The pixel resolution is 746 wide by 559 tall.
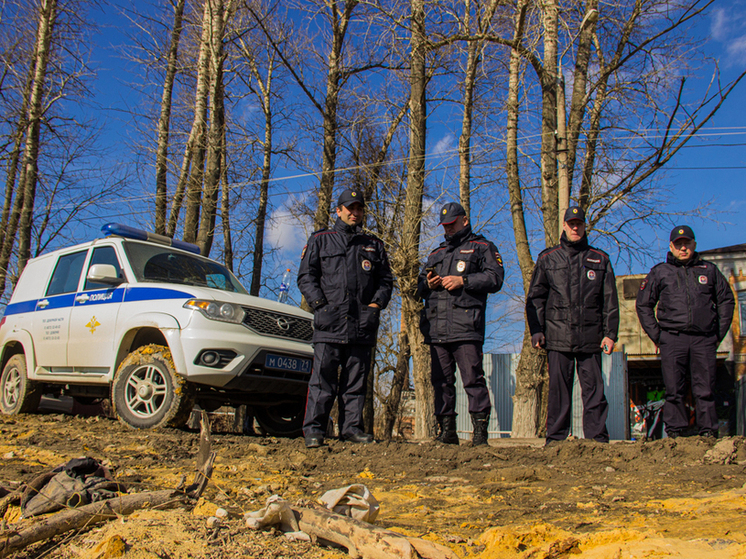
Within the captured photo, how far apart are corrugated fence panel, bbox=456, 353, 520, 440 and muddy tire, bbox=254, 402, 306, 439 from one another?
944 cm

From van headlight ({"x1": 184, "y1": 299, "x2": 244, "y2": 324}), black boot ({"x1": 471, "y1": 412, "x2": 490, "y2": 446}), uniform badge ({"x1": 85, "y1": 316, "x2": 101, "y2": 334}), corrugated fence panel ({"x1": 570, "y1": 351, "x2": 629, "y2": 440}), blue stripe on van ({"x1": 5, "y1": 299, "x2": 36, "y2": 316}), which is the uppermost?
blue stripe on van ({"x1": 5, "y1": 299, "x2": 36, "y2": 316})

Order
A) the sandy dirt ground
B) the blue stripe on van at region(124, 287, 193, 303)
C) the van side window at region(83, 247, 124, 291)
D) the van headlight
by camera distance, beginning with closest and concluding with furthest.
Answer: the sandy dirt ground → the van headlight → the blue stripe on van at region(124, 287, 193, 303) → the van side window at region(83, 247, 124, 291)

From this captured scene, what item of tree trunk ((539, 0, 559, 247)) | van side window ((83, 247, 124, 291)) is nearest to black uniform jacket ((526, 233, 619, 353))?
van side window ((83, 247, 124, 291))

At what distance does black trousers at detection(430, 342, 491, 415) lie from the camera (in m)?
4.75

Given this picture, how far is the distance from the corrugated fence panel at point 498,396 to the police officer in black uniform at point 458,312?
34.3ft

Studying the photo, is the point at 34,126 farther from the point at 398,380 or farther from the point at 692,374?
the point at 692,374

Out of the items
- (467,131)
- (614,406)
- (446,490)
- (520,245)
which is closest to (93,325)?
(446,490)

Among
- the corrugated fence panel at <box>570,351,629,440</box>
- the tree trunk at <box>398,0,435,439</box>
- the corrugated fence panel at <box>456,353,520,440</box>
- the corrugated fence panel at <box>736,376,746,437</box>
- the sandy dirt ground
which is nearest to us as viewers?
the sandy dirt ground

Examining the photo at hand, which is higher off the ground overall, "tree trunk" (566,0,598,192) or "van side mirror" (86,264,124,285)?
"tree trunk" (566,0,598,192)

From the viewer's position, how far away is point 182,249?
6.85 m

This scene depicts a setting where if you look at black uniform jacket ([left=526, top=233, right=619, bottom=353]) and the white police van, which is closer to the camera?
black uniform jacket ([left=526, top=233, right=619, bottom=353])

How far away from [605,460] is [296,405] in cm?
342

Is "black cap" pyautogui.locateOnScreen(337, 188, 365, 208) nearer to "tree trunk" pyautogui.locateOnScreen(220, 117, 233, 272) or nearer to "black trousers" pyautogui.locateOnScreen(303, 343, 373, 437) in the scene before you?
"black trousers" pyautogui.locateOnScreen(303, 343, 373, 437)

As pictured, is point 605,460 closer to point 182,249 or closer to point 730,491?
point 730,491
